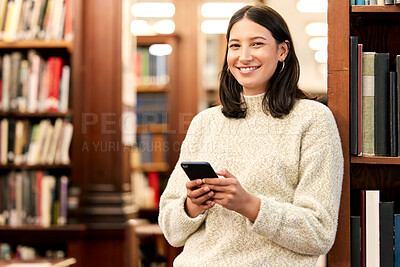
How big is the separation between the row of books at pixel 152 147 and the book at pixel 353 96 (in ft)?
14.0

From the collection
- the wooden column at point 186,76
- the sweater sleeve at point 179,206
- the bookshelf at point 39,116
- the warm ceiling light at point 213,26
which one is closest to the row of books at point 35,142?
the bookshelf at point 39,116

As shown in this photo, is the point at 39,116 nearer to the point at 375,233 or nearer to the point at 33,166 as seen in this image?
the point at 33,166

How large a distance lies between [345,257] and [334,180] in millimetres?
283

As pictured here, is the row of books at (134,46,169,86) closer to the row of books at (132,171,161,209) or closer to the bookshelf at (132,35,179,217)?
the bookshelf at (132,35,179,217)

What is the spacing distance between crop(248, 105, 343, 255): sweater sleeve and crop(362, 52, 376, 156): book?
154 mm

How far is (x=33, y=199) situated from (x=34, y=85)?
729 millimetres

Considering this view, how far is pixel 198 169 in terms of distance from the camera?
52.7 inches

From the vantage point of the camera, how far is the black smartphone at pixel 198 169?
1.31 meters

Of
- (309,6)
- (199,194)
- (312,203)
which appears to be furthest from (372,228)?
(309,6)

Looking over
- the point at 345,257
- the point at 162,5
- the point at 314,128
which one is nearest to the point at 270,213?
the point at 314,128

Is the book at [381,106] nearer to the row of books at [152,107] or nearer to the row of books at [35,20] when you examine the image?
the row of books at [35,20]

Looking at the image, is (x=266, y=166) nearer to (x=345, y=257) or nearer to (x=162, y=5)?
(x=345, y=257)

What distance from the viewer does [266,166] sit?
4.85ft

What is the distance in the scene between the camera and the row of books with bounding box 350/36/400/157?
1.62m
